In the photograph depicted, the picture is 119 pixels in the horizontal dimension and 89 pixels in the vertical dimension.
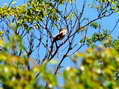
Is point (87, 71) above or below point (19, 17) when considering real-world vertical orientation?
above

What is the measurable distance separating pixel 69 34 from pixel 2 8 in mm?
3776

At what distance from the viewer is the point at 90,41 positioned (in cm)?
2295

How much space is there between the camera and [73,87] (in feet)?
10.0

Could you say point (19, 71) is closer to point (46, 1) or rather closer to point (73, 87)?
point (73, 87)

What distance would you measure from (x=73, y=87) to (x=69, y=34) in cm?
1916

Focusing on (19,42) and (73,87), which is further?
(19,42)

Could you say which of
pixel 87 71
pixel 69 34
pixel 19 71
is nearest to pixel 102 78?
pixel 87 71

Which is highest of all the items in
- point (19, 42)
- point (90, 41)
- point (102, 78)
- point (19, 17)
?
point (19, 42)

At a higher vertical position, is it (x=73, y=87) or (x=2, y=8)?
(x=73, y=87)

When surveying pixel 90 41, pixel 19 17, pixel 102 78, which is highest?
pixel 102 78

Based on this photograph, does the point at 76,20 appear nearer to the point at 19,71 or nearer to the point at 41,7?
the point at 41,7

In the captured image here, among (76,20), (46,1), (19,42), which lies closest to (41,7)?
(46,1)

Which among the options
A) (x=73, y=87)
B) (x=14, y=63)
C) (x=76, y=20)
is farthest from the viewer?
(x=76, y=20)

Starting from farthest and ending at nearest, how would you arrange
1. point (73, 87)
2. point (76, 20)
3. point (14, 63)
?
1. point (76, 20)
2. point (14, 63)
3. point (73, 87)
